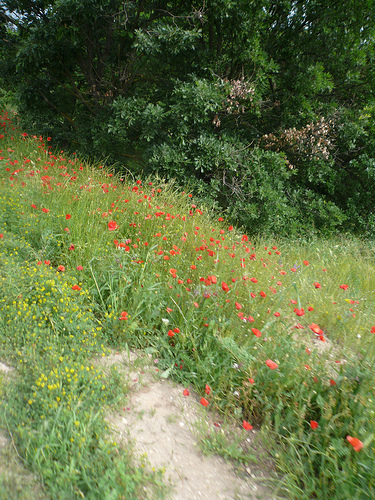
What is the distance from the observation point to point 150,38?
18.5 ft

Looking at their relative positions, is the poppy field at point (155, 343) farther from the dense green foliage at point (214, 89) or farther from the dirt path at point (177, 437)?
the dense green foliage at point (214, 89)

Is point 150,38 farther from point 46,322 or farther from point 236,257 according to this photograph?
point 46,322

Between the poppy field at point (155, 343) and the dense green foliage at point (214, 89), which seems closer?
the poppy field at point (155, 343)

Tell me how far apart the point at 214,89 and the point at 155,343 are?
4875mm

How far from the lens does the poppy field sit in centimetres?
174

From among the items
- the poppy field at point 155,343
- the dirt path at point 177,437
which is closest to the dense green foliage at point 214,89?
the poppy field at point 155,343

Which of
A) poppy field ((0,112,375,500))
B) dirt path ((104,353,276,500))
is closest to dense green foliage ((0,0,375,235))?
poppy field ((0,112,375,500))

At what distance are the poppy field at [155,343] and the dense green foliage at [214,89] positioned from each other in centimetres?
263

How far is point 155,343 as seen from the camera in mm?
2643

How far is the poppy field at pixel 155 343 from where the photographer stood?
1741 millimetres

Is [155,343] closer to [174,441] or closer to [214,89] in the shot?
[174,441]

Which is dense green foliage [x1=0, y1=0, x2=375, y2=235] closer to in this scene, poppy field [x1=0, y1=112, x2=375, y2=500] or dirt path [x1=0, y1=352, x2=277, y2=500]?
poppy field [x1=0, y1=112, x2=375, y2=500]

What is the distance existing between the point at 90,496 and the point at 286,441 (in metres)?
1.16

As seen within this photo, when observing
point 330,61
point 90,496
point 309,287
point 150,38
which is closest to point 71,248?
point 90,496
